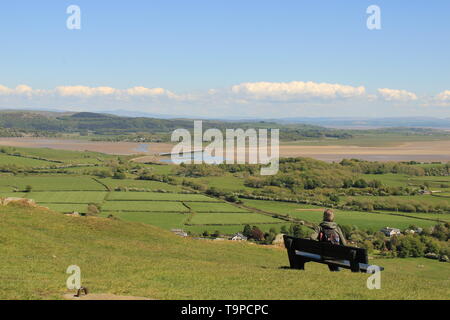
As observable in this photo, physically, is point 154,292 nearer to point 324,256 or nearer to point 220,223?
point 324,256

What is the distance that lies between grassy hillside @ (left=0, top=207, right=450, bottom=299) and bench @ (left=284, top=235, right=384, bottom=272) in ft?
1.31

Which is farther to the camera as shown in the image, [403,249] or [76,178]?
[76,178]

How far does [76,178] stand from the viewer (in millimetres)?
109625

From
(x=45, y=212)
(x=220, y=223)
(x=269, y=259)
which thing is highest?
(x=45, y=212)

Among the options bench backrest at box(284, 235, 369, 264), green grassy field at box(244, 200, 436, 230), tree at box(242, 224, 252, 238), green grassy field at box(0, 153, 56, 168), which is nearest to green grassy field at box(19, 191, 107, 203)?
green grassy field at box(244, 200, 436, 230)

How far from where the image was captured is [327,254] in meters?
16.7

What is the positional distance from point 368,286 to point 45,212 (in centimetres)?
2198

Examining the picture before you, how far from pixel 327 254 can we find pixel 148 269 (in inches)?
239

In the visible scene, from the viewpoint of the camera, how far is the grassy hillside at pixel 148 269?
1330 cm

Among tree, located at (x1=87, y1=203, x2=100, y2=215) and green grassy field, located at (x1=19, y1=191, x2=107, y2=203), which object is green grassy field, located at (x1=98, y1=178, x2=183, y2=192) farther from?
tree, located at (x1=87, y1=203, x2=100, y2=215)

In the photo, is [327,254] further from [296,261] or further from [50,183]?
[50,183]

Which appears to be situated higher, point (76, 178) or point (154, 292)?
point (154, 292)

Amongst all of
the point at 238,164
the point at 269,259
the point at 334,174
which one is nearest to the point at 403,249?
the point at 269,259

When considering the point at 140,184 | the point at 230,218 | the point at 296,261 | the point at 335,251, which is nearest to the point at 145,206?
the point at 230,218
